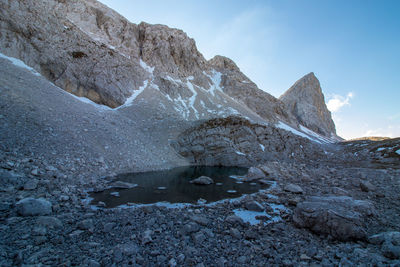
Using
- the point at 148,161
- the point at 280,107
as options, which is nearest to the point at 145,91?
the point at 148,161

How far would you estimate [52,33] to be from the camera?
43.3 metres

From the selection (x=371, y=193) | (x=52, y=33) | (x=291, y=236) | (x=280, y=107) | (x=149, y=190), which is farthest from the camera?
(x=280, y=107)

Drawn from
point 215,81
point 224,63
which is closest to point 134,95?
Answer: point 215,81

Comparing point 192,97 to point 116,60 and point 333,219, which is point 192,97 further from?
point 333,219

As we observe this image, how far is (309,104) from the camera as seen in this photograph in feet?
494

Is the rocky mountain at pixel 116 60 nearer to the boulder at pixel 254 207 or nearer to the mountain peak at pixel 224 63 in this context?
the mountain peak at pixel 224 63

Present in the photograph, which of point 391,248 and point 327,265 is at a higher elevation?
point 391,248

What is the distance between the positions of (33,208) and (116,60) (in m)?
54.8

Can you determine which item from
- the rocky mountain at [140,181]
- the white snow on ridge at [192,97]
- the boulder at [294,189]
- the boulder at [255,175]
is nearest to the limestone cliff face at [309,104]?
the rocky mountain at [140,181]

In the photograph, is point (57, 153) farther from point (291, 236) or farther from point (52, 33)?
point (52, 33)

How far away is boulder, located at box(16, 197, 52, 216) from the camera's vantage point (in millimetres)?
7144

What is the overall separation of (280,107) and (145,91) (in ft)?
260

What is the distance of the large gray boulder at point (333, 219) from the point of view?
643cm

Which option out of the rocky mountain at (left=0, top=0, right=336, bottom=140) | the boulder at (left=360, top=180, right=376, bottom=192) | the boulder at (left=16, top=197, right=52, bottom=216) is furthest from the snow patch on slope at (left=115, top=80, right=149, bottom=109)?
the boulder at (left=360, top=180, right=376, bottom=192)
